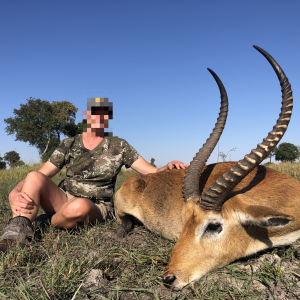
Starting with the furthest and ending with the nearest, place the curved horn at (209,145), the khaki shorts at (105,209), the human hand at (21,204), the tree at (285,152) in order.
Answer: the tree at (285,152)
the khaki shorts at (105,209)
the human hand at (21,204)
the curved horn at (209,145)

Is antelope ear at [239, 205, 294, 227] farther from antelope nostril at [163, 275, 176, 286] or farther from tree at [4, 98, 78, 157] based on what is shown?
tree at [4, 98, 78, 157]

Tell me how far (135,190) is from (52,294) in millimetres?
2452

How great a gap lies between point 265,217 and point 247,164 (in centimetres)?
53

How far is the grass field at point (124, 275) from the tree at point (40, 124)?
4642cm

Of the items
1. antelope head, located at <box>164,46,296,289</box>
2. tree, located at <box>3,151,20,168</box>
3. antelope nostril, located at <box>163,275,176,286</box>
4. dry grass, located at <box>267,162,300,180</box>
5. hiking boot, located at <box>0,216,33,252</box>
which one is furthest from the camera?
tree, located at <box>3,151,20,168</box>

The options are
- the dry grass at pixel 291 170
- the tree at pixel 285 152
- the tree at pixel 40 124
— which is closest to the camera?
the dry grass at pixel 291 170

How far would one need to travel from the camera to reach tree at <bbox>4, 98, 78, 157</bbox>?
154 feet

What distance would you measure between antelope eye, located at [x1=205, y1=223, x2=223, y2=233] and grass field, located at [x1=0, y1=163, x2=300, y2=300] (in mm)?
425

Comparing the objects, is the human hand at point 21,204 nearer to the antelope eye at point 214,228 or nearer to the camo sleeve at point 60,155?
the camo sleeve at point 60,155

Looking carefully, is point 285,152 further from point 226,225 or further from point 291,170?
point 226,225

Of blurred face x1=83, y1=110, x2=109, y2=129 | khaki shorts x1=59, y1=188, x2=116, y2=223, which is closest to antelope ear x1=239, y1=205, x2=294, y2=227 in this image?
khaki shorts x1=59, y1=188, x2=116, y2=223

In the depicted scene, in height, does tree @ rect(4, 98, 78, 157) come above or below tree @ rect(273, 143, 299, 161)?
above

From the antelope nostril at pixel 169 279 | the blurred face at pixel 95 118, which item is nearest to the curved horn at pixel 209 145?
the antelope nostril at pixel 169 279

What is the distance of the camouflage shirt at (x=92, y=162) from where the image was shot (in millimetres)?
4633
